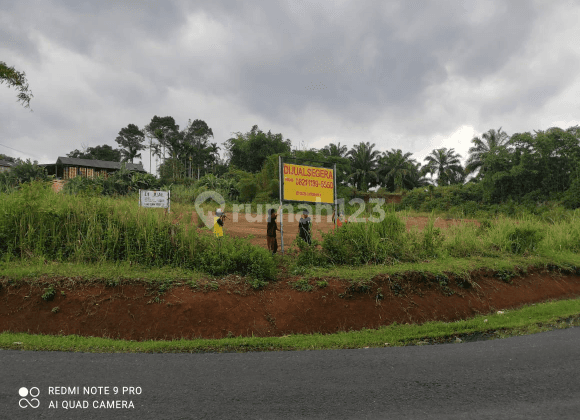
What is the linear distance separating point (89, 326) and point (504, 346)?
253 inches

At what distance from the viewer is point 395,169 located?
162 ft

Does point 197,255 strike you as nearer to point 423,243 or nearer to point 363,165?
point 423,243

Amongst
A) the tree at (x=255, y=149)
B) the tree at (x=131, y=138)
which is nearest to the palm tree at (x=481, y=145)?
the tree at (x=255, y=149)

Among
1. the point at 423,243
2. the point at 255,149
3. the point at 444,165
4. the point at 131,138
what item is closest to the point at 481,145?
the point at 444,165

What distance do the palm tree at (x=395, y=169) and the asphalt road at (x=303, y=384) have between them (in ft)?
146

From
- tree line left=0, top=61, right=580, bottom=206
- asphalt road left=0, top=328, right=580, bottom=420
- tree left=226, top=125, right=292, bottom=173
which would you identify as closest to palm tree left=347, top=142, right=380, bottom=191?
tree line left=0, top=61, right=580, bottom=206

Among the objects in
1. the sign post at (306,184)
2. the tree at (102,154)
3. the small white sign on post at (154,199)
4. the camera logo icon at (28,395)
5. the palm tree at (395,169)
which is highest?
the tree at (102,154)

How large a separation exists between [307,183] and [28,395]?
7.93 m

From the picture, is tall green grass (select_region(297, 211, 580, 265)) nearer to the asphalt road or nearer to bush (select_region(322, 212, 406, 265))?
bush (select_region(322, 212, 406, 265))

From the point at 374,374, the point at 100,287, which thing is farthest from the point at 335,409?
the point at 100,287

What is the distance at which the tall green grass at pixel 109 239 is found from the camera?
846 cm

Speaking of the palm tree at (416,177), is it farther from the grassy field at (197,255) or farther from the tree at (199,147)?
the grassy field at (197,255)

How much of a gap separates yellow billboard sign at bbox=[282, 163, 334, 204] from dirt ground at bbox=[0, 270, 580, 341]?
290 centimetres

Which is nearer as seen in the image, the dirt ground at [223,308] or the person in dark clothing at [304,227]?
the dirt ground at [223,308]
